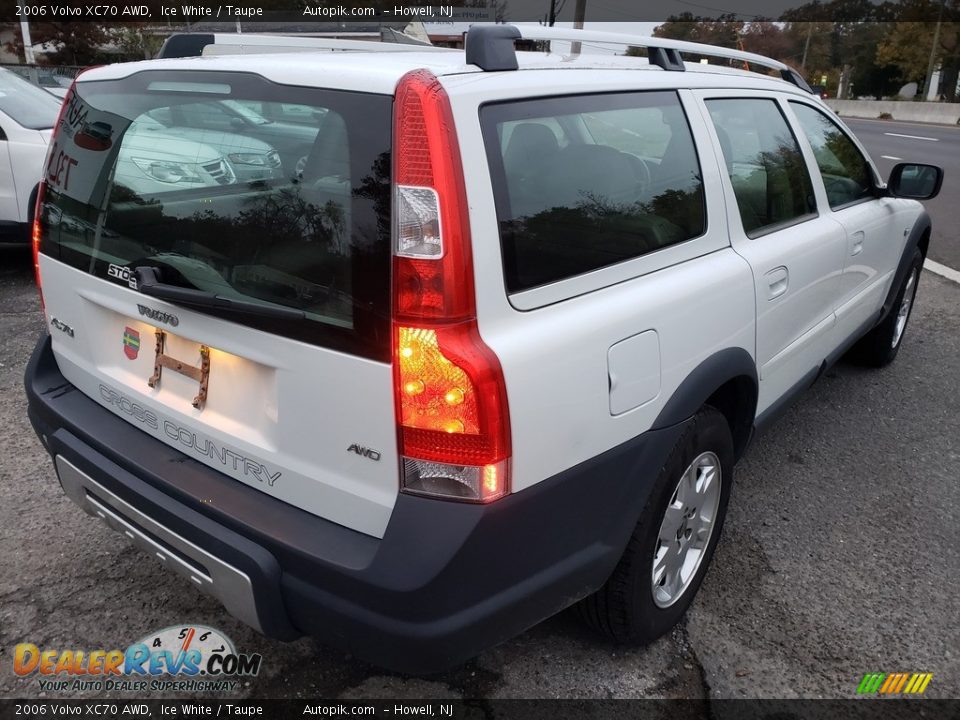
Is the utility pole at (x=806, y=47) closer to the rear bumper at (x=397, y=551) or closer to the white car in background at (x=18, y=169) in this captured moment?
the white car in background at (x=18, y=169)

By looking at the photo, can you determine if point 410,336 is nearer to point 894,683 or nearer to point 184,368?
point 184,368

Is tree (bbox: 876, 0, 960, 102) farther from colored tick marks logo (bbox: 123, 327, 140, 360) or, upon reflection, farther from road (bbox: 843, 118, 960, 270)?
colored tick marks logo (bbox: 123, 327, 140, 360)

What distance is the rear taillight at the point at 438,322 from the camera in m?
1.60

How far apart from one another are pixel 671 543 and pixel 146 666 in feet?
5.52

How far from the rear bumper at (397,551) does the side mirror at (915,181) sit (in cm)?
258

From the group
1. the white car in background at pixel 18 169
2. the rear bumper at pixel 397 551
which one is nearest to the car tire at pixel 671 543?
the rear bumper at pixel 397 551

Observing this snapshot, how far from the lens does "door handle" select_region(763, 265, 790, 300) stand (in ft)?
8.86

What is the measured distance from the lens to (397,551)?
168 cm

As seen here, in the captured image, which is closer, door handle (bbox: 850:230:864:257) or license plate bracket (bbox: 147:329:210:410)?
license plate bracket (bbox: 147:329:210:410)

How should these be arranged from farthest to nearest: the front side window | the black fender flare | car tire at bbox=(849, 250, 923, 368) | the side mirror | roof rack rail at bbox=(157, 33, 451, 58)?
car tire at bbox=(849, 250, 923, 368) → the black fender flare → the side mirror → the front side window → roof rack rail at bbox=(157, 33, 451, 58)

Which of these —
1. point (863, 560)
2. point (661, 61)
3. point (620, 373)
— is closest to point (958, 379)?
point (863, 560)

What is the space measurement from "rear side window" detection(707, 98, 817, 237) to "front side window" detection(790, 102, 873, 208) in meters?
0.26

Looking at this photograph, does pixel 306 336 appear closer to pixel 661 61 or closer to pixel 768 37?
pixel 661 61

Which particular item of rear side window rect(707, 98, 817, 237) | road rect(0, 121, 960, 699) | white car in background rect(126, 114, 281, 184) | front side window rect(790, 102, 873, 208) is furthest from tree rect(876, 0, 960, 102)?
white car in background rect(126, 114, 281, 184)
